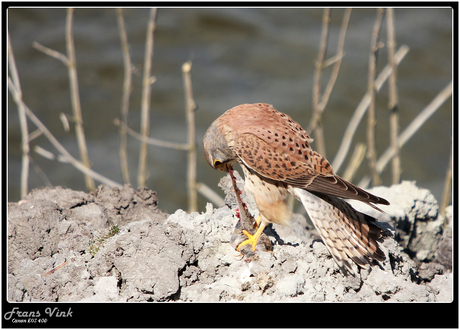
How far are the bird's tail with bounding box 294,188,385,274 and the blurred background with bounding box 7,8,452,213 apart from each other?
4101 millimetres

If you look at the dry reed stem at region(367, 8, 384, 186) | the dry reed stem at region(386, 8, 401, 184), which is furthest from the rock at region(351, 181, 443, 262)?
the dry reed stem at region(386, 8, 401, 184)

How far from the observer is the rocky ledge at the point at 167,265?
2.25m

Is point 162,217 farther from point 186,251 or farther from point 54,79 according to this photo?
point 54,79

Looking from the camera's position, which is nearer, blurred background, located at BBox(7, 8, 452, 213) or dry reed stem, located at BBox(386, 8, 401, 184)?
dry reed stem, located at BBox(386, 8, 401, 184)

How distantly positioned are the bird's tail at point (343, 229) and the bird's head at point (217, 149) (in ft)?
1.70

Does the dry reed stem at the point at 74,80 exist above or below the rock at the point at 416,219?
above

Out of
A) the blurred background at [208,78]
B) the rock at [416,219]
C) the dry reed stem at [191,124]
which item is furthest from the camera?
the blurred background at [208,78]

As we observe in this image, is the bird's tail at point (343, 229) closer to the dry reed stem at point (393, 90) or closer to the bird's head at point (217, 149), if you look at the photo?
the bird's head at point (217, 149)

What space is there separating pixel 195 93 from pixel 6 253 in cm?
557

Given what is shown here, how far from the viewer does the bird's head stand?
2.82 meters

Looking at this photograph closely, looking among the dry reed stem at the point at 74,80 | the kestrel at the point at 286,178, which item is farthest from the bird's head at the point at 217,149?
the dry reed stem at the point at 74,80

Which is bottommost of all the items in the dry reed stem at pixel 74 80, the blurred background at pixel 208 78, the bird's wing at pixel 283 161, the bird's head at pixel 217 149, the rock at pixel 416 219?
the rock at pixel 416 219

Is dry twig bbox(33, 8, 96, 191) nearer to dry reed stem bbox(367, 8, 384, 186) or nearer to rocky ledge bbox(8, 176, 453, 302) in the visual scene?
rocky ledge bbox(8, 176, 453, 302)

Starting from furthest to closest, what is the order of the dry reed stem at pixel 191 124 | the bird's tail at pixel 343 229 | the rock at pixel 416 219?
1. the dry reed stem at pixel 191 124
2. the rock at pixel 416 219
3. the bird's tail at pixel 343 229
